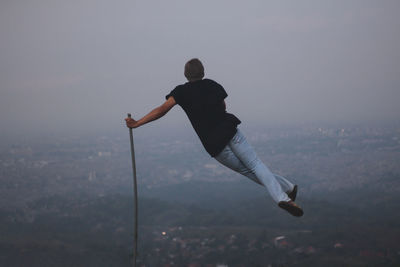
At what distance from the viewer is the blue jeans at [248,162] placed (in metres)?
4.86

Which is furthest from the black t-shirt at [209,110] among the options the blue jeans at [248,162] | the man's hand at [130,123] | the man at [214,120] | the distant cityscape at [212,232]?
the distant cityscape at [212,232]

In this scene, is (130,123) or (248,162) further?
(130,123)

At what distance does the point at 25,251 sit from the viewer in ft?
369

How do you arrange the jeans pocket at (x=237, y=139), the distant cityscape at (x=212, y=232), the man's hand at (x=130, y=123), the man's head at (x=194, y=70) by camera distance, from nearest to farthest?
the man's head at (x=194, y=70) → the jeans pocket at (x=237, y=139) → the man's hand at (x=130, y=123) → the distant cityscape at (x=212, y=232)

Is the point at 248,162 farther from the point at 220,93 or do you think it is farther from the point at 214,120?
the point at 220,93

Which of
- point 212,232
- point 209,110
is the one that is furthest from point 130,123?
point 212,232

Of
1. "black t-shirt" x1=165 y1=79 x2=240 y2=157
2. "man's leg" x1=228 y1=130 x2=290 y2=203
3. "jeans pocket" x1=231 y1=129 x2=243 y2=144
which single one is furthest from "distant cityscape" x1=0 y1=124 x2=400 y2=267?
"black t-shirt" x1=165 y1=79 x2=240 y2=157

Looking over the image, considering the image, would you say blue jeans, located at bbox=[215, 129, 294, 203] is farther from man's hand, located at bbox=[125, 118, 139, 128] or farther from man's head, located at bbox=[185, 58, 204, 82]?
man's hand, located at bbox=[125, 118, 139, 128]

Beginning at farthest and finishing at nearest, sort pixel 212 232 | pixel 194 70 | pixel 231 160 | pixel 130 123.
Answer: pixel 212 232, pixel 130 123, pixel 231 160, pixel 194 70

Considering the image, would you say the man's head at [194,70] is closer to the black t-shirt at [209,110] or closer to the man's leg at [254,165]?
the black t-shirt at [209,110]

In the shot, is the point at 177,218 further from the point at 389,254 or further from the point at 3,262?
the point at 389,254

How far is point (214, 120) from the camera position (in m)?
4.93

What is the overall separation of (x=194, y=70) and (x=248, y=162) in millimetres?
1481

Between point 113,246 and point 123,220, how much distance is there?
4569 centimetres
